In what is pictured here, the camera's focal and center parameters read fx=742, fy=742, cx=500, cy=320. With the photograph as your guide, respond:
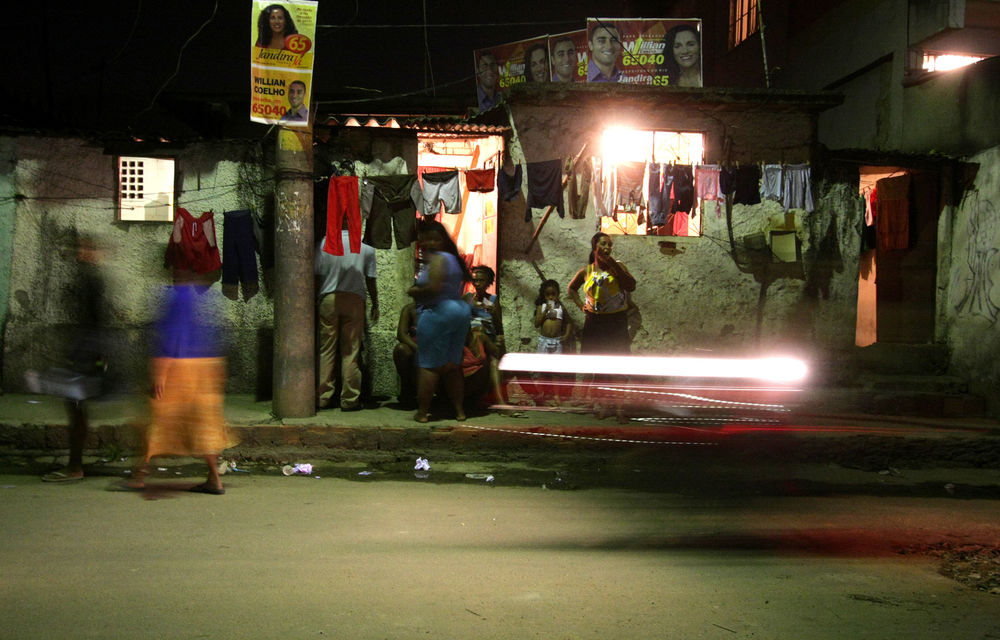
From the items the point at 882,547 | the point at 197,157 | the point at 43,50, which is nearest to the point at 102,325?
the point at 197,157

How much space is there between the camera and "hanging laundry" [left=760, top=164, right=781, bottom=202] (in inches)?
386

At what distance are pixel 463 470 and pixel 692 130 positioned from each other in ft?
20.0

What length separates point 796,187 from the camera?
984 cm

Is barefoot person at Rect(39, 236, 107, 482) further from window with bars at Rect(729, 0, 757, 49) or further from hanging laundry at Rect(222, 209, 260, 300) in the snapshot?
window with bars at Rect(729, 0, 757, 49)

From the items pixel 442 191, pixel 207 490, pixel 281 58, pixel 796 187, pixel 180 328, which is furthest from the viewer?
pixel 796 187

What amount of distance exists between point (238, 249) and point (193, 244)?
1.85ft

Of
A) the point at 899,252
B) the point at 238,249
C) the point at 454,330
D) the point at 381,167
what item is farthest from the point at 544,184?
the point at 899,252

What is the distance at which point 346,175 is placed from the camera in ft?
31.0

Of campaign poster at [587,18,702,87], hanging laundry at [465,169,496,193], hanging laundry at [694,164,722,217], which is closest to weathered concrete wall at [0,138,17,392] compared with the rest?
hanging laundry at [465,169,496,193]

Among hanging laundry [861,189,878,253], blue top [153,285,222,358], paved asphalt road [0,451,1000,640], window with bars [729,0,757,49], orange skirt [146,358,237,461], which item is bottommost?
paved asphalt road [0,451,1000,640]

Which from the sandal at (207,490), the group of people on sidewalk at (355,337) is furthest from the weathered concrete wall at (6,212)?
the sandal at (207,490)

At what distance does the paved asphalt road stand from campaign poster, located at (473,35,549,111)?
457 inches

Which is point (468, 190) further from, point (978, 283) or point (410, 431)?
point (978, 283)

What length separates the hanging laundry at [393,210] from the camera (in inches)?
364
